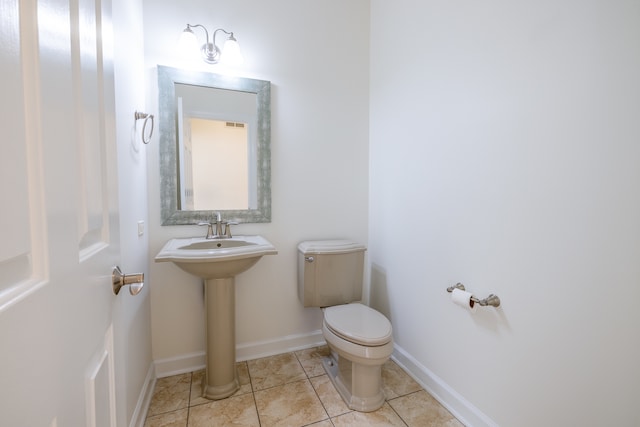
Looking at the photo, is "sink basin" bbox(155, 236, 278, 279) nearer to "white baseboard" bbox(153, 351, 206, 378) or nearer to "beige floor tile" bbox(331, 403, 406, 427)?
"white baseboard" bbox(153, 351, 206, 378)

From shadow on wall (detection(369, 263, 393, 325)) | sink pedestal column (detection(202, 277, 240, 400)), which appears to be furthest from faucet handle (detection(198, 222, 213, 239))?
shadow on wall (detection(369, 263, 393, 325))

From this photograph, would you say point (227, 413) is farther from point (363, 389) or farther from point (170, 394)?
point (363, 389)

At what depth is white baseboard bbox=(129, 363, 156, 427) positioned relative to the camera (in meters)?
1.27

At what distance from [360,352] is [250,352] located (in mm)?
917

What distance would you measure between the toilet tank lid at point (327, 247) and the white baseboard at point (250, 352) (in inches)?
28.1

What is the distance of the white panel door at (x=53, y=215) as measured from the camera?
0.94ft

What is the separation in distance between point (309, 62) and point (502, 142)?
143cm

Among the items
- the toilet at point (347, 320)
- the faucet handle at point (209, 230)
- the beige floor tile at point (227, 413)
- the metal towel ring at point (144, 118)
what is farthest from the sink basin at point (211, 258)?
the beige floor tile at point (227, 413)

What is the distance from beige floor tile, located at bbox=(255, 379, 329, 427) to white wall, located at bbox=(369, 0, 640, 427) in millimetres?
685

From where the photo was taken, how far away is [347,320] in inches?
63.0

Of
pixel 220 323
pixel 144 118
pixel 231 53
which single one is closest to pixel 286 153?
pixel 231 53

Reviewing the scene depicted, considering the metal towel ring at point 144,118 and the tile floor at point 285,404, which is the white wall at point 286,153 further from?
the tile floor at point 285,404

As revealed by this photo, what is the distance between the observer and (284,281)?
2.01 metres

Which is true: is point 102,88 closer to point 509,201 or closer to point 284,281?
point 509,201
